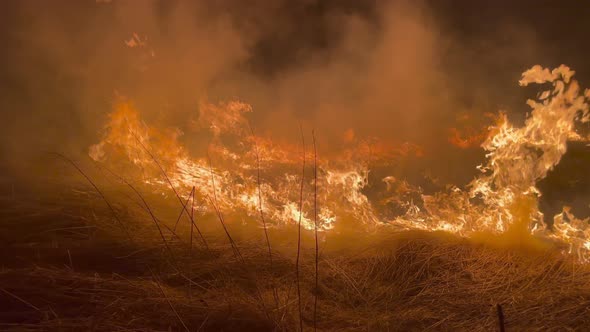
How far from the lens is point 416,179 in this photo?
6.45 metres

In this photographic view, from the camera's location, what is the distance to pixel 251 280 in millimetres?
3262

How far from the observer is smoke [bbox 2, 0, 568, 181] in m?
6.25

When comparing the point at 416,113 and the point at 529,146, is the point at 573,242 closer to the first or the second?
the point at 529,146

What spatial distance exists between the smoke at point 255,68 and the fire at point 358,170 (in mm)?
376

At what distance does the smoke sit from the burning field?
35 mm

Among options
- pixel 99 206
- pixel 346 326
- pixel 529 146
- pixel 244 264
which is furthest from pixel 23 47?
pixel 529 146

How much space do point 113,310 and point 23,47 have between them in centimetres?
638

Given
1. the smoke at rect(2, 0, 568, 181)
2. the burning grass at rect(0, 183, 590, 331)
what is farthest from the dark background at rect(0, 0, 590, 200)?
the burning grass at rect(0, 183, 590, 331)

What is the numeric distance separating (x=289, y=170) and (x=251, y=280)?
3206 millimetres

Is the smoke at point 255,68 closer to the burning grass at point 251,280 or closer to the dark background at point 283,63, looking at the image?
the dark background at point 283,63

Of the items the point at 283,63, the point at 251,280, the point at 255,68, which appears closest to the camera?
the point at 251,280

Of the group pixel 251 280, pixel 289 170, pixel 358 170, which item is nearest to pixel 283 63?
pixel 289 170

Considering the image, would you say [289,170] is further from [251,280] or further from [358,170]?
[251,280]

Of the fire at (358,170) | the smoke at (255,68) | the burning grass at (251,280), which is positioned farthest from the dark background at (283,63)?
the burning grass at (251,280)
